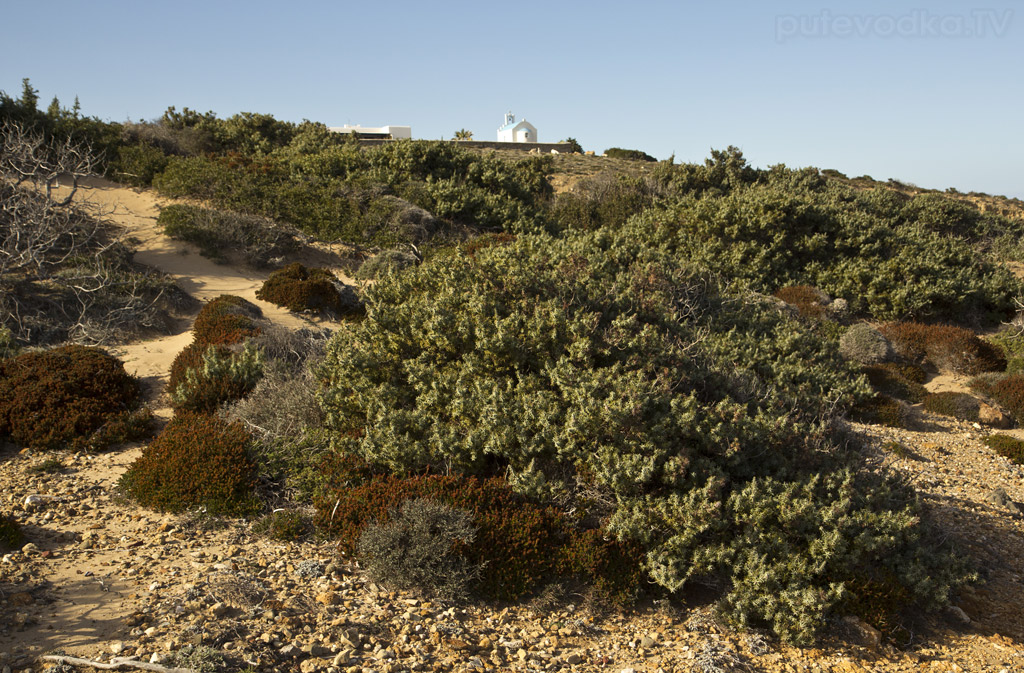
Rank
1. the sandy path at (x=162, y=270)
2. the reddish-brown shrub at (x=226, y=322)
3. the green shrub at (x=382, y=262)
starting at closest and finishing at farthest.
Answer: the reddish-brown shrub at (x=226, y=322)
the sandy path at (x=162, y=270)
the green shrub at (x=382, y=262)

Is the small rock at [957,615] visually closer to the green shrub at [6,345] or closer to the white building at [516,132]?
the green shrub at [6,345]

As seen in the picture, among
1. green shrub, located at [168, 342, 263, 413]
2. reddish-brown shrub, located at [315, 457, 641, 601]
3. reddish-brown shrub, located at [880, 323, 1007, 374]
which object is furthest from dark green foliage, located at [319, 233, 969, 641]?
reddish-brown shrub, located at [880, 323, 1007, 374]

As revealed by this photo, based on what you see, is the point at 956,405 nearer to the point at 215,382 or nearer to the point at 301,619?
the point at 301,619

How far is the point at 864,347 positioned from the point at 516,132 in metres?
33.9

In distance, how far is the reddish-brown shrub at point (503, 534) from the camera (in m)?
4.78

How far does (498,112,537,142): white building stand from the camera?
1673 inches

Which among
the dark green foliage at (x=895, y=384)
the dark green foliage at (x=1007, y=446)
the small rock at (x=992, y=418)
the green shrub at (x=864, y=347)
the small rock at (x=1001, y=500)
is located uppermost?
the green shrub at (x=864, y=347)

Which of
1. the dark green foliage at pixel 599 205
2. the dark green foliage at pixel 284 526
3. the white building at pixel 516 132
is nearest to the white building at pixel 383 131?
the white building at pixel 516 132

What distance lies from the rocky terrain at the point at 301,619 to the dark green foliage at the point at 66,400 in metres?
0.78

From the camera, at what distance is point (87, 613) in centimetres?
399

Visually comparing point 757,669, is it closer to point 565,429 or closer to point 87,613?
point 565,429

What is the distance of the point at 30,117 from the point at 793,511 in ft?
63.7

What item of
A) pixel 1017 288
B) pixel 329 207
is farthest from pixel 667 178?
pixel 329 207

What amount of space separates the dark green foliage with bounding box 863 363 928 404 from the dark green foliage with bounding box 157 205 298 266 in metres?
12.2
